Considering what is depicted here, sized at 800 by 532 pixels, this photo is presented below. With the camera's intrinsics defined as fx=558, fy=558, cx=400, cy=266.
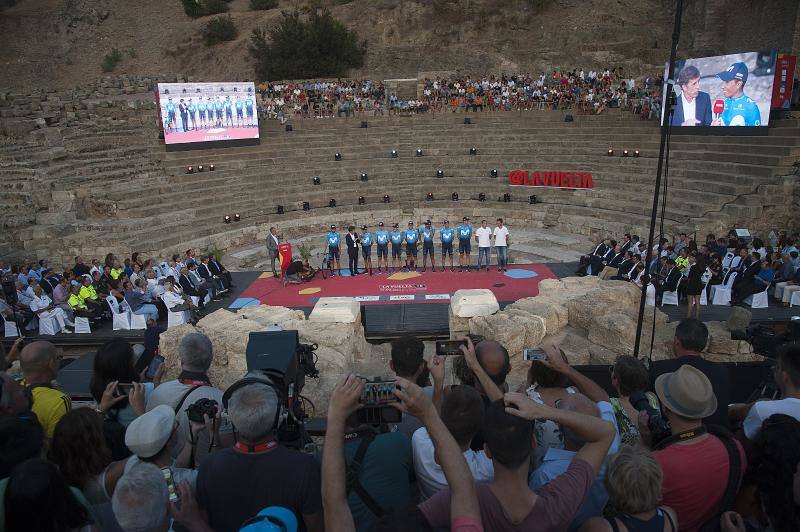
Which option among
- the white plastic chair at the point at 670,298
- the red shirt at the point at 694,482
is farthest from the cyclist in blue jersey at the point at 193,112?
the red shirt at the point at 694,482

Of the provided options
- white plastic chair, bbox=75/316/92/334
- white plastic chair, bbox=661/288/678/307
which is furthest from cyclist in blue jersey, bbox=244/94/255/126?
white plastic chair, bbox=661/288/678/307

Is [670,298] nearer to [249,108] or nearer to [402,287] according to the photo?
[402,287]

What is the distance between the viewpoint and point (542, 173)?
22312 millimetres

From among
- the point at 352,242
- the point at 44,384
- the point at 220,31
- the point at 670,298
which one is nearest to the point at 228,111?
the point at 352,242

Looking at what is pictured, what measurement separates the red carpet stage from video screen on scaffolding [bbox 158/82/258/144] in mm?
9117

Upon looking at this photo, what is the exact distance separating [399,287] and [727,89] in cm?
1333

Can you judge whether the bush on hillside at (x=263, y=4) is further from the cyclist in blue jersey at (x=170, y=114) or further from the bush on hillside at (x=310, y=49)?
the cyclist in blue jersey at (x=170, y=114)

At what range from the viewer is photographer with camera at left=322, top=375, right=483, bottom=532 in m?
2.28

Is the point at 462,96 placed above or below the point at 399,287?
above

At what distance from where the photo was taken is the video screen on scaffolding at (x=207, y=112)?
71.2ft

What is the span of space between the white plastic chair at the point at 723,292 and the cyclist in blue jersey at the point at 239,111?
1901 cm

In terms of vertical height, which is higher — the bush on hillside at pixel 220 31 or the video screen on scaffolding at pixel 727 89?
the bush on hillside at pixel 220 31

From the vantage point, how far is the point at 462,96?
27141mm

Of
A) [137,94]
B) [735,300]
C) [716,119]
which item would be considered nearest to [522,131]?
[716,119]
